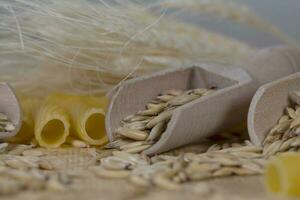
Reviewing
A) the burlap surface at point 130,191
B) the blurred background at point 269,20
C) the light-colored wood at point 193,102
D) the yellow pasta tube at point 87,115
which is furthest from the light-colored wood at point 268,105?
the blurred background at point 269,20

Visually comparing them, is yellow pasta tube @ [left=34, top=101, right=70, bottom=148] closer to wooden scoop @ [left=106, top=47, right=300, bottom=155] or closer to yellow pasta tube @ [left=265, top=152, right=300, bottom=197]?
wooden scoop @ [left=106, top=47, right=300, bottom=155]

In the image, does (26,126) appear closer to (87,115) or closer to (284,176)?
(87,115)

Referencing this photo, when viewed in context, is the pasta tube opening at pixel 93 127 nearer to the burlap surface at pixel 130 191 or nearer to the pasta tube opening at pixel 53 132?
the pasta tube opening at pixel 53 132

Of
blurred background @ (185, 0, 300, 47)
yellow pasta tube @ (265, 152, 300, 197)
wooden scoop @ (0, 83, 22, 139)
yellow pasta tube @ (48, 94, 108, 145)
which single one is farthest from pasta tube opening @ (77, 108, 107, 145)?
blurred background @ (185, 0, 300, 47)

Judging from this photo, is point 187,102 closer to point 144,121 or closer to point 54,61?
point 144,121

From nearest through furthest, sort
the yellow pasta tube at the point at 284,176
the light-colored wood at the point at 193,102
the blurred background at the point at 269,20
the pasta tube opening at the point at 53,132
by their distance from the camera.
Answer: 1. the yellow pasta tube at the point at 284,176
2. the light-colored wood at the point at 193,102
3. the pasta tube opening at the point at 53,132
4. the blurred background at the point at 269,20

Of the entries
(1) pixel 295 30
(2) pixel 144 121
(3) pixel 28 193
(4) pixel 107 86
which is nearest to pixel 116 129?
(2) pixel 144 121
